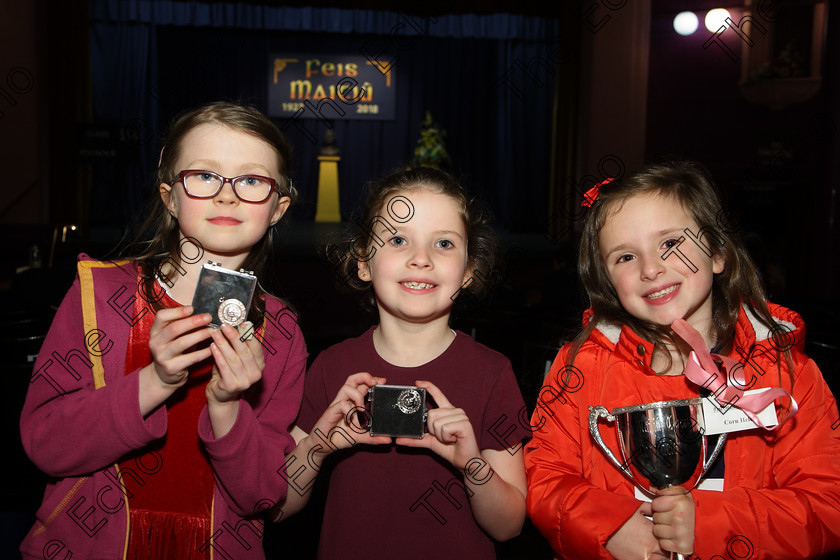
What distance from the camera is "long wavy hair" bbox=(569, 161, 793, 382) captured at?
1229 millimetres

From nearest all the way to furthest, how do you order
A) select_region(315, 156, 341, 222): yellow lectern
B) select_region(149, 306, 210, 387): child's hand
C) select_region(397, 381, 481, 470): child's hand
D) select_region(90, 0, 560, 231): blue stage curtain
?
select_region(149, 306, 210, 387): child's hand < select_region(397, 381, 481, 470): child's hand < select_region(90, 0, 560, 231): blue stage curtain < select_region(315, 156, 341, 222): yellow lectern

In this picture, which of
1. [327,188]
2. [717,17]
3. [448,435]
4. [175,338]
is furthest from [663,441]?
[327,188]

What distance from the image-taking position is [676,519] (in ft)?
3.34

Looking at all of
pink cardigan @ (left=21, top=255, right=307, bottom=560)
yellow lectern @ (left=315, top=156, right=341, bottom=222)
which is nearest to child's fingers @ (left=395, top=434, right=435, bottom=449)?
pink cardigan @ (left=21, top=255, right=307, bottom=560)

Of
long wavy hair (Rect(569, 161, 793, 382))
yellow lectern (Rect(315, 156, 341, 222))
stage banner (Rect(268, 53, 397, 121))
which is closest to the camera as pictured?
long wavy hair (Rect(569, 161, 793, 382))

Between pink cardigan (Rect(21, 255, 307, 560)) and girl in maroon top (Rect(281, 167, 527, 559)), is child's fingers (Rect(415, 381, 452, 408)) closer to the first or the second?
girl in maroon top (Rect(281, 167, 527, 559))

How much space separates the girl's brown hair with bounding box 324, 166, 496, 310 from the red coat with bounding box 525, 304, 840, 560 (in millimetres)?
267

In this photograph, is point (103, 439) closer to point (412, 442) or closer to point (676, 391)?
point (412, 442)

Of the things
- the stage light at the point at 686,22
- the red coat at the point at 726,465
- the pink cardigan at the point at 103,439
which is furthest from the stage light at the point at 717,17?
the pink cardigan at the point at 103,439

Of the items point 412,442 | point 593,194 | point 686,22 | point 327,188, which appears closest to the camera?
point 412,442

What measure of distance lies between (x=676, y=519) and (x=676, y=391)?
0.82ft

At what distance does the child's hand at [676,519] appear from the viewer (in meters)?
1.02

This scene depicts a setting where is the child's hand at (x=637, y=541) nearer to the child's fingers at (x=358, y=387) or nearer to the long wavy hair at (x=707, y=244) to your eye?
the long wavy hair at (x=707, y=244)

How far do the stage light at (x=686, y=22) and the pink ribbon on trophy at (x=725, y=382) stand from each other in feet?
21.4
